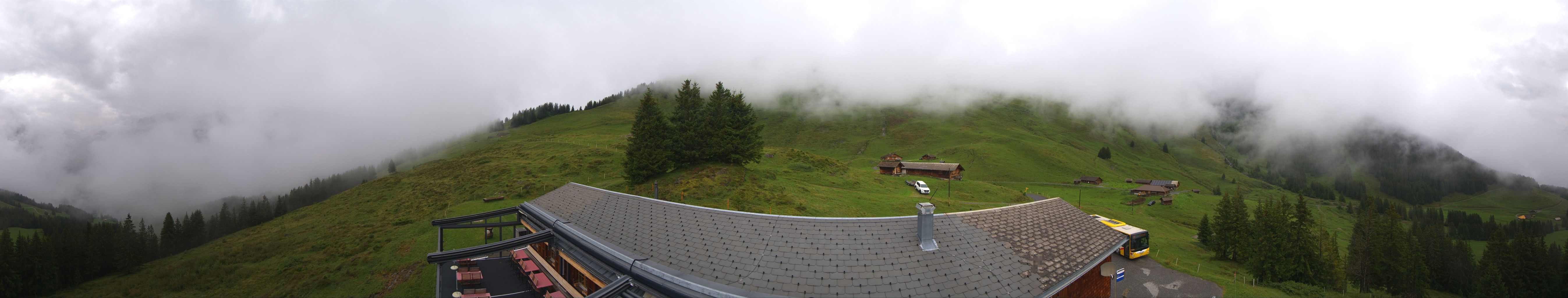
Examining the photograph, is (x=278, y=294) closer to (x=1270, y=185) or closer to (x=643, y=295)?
(x=643, y=295)

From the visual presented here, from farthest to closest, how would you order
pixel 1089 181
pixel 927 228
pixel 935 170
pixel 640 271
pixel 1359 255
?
pixel 1089 181 < pixel 935 170 < pixel 1359 255 < pixel 927 228 < pixel 640 271

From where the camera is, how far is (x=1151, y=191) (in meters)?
91.8

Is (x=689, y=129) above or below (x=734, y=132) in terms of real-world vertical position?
above

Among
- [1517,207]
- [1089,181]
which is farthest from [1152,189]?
[1517,207]

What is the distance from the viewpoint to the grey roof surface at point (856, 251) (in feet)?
48.5

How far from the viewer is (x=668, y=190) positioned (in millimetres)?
42938

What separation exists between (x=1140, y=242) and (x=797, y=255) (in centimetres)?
3880

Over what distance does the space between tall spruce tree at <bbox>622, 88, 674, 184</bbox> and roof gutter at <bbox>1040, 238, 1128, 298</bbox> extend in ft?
120

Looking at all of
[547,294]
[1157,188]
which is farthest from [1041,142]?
[547,294]

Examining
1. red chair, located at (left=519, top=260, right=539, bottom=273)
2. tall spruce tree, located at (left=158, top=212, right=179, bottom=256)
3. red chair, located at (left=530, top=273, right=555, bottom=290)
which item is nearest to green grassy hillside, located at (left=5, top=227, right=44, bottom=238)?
tall spruce tree, located at (left=158, top=212, right=179, bottom=256)

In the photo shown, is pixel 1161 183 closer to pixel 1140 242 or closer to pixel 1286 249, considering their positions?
pixel 1286 249

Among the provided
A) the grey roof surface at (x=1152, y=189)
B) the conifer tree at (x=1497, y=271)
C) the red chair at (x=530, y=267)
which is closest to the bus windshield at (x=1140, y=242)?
the conifer tree at (x=1497, y=271)

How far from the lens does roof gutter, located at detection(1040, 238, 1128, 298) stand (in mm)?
16406

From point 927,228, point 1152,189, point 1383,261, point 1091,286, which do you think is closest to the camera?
point 927,228
